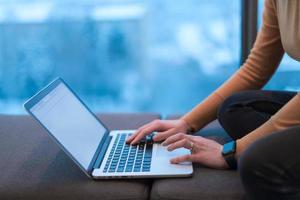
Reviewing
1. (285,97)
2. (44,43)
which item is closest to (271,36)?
(285,97)

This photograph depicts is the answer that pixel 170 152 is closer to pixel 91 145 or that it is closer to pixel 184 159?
pixel 184 159

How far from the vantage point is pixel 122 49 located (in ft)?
7.09

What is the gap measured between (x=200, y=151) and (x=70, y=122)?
1.19 feet

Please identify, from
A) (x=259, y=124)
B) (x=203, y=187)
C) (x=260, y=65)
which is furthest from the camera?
(x=260, y=65)

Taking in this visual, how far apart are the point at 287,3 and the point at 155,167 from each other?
55 centimetres

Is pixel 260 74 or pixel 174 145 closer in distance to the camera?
pixel 174 145

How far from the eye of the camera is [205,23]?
210 cm

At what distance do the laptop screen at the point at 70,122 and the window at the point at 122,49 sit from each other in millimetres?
811

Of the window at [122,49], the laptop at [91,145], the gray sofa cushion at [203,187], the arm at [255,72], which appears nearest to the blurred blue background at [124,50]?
the window at [122,49]

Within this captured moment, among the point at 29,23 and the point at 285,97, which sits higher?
the point at 29,23

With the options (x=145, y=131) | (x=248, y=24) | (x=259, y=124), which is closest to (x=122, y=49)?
(x=248, y=24)

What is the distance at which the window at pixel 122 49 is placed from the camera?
2.09 meters

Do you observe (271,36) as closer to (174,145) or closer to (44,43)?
(174,145)

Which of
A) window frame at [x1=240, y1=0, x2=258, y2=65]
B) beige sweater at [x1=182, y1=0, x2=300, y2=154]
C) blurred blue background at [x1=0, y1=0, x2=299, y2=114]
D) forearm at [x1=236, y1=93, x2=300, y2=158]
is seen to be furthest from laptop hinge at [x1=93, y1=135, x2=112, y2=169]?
window frame at [x1=240, y1=0, x2=258, y2=65]
